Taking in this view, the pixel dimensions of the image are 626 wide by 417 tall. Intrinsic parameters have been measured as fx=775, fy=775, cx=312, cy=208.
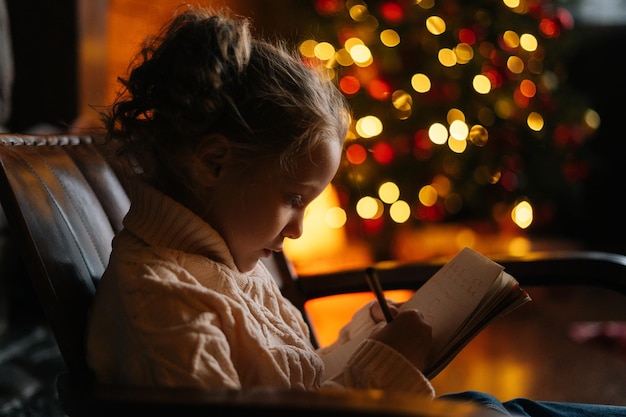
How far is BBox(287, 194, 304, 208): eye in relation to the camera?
89 centimetres

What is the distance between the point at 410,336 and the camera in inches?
35.4

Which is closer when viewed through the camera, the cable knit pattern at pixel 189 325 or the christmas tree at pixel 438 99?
the cable knit pattern at pixel 189 325

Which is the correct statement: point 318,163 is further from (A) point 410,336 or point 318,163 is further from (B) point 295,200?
(A) point 410,336

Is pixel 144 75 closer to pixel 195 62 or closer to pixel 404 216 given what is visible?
pixel 195 62

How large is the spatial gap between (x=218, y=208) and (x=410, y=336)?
27 cm

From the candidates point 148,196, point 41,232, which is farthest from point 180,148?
point 41,232

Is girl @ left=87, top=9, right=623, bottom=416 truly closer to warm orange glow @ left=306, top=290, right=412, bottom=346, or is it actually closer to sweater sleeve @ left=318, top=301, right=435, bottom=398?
sweater sleeve @ left=318, top=301, right=435, bottom=398

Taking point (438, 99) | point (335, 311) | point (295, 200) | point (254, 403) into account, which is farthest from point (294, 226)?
point (335, 311)

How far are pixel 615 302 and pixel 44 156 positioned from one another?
2.51 meters

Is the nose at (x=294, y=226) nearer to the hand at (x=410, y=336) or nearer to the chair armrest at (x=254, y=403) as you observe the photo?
the hand at (x=410, y=336)

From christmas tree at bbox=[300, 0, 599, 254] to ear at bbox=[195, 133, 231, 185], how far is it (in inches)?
64.2

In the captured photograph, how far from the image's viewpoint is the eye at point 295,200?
893 mm

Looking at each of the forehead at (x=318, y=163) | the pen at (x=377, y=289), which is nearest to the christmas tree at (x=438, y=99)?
the pen at (x=377, y=289)

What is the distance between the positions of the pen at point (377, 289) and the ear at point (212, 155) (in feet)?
0.94
